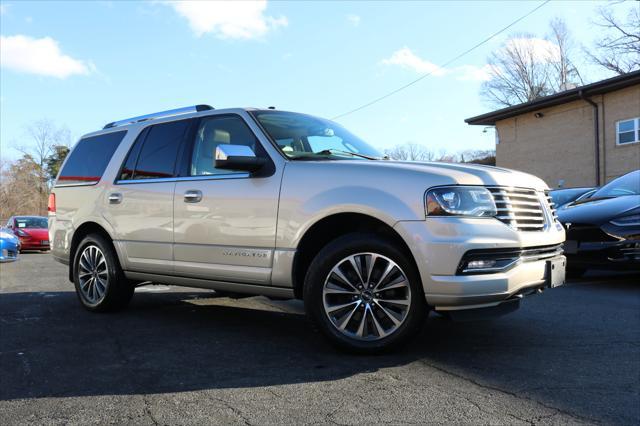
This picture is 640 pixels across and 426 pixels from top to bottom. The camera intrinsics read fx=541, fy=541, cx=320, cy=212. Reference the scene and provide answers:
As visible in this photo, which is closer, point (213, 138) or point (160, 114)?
point (213, 138)

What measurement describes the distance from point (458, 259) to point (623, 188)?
5589mm

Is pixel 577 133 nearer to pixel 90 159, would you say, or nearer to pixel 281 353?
pixel 90 159

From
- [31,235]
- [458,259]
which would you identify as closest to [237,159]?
[458,259]

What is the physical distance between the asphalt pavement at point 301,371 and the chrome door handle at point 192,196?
1.14 meters

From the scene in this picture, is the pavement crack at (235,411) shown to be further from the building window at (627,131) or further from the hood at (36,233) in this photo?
the building window at (627,131)

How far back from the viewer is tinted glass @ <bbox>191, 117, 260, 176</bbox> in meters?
4.68

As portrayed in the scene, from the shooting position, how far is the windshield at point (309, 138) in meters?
4.48

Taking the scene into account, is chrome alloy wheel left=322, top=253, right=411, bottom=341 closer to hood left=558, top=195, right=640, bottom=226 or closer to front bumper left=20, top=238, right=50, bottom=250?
hood left=558, top=195, right=640, bottom=226

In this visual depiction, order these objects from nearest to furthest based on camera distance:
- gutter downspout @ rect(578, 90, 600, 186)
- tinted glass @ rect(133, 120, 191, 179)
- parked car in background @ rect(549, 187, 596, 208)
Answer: tinted glass @ rect(133, 120, 191, 179) < parked car in background @ rect(549, 187, 596, 208) < gutter downspout @ rect(578, 90, 600, 186)

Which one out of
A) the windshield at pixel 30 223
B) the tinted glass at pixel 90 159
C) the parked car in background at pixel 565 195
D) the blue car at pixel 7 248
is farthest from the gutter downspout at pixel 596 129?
the windshield at pixel 30 223

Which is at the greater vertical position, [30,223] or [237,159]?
[237,159]

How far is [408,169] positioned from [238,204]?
4.70ft

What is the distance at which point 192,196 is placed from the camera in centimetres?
→ 470

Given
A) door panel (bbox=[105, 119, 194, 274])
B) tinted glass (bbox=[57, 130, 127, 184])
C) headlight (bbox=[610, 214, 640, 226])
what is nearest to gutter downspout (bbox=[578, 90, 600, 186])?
headlight (bbox=[610, 214, 640, 226])
